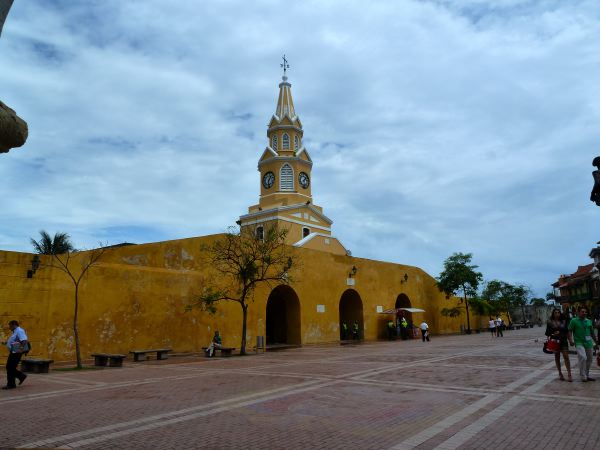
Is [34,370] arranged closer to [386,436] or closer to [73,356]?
[73,356]

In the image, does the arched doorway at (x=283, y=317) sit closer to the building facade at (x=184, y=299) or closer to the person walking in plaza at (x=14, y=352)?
the building facade at (x=184, y=299)

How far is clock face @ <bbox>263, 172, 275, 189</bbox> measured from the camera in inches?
1680

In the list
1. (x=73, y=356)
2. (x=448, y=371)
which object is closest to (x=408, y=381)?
(x=448, y=371)

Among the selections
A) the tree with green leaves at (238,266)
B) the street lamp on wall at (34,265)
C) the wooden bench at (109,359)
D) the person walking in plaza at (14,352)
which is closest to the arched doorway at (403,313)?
the tree with green leaves at (238,266)

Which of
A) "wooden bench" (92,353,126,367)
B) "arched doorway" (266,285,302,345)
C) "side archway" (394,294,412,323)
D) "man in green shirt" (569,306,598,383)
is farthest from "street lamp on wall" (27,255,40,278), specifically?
"side archway" (394,294,412,323)

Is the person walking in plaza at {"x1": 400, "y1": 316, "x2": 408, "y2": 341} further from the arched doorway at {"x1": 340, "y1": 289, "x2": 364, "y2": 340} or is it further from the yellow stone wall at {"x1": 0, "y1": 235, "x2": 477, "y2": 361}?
the arched doorway at {"x1": 340, "y1": 289, "x2": 364, "y2": 340}

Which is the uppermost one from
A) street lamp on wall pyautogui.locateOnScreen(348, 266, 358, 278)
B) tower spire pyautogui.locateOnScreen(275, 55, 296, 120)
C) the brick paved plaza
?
tower spire pyautogui.locateOnScreen(275, 55, 296, 120)

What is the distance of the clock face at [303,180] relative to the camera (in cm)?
4262

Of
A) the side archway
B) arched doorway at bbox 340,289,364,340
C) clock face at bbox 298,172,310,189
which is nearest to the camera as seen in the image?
arched doorway at bbox 340,289,364,340

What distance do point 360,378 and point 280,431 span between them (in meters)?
5.07

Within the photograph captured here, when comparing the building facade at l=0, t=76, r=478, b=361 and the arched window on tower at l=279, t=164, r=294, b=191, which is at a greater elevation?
the arched window on tower at l=279, t=164, r=294, b=191

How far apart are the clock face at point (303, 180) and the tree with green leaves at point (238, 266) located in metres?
20.7

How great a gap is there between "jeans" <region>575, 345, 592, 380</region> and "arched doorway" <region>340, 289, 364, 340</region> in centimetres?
2042

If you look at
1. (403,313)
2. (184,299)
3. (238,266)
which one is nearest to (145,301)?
(184,299)
